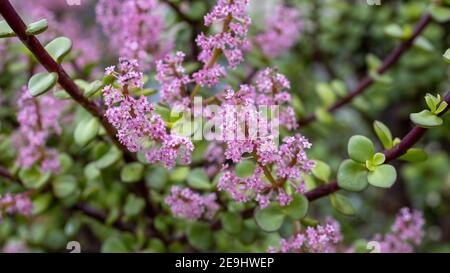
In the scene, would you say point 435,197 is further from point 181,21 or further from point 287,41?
point 181,21

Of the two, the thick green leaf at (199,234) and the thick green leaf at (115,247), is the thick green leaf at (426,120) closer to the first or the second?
the thick green leaf at (199,234)

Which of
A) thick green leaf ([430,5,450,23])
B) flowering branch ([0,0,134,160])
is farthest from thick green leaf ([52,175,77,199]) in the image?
thick green leaf ([430,5,450,23])

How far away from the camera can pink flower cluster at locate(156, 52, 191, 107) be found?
574mm

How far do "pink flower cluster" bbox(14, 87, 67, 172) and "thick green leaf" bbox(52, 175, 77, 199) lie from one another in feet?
0.05

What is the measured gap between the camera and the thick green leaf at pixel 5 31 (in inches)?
21.1

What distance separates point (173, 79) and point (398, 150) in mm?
244

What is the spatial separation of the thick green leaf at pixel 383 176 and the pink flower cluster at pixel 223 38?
0.18 m

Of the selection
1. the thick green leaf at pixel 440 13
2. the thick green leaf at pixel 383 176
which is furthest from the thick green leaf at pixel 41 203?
the thick green leaf at pixel 440 13

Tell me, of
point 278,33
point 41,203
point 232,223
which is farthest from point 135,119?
point 278,33

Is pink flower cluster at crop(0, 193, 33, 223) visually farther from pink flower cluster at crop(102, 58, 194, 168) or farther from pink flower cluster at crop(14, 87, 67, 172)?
pink flower cluster at crop(102, 58, 194, 168)

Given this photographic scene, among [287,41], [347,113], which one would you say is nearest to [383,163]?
[287,41]

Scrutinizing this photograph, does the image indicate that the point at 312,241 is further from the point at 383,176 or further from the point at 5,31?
the point at 5,31

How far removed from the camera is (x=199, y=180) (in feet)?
2.22
